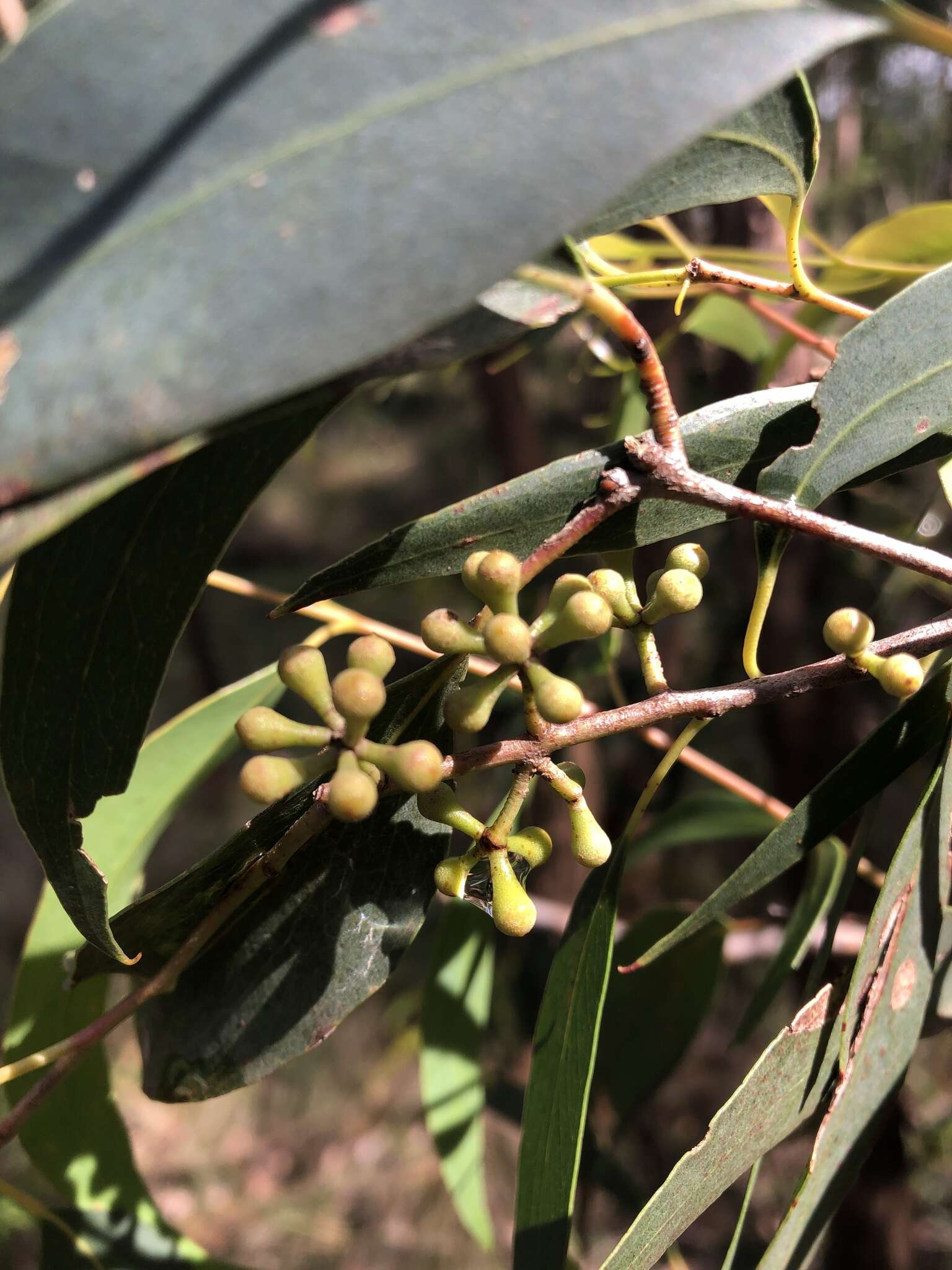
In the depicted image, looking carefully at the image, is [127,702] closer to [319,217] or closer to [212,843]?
[319,217]

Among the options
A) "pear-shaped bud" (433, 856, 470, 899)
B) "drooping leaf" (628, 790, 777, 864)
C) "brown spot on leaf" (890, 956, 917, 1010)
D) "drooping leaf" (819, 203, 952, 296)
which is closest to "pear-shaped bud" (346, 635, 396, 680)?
"pear-shaped bud" (433, 856, 470, 899)

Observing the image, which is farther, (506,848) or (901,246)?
(901,246)

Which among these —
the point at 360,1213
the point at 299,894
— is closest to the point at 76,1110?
the point at 299,894

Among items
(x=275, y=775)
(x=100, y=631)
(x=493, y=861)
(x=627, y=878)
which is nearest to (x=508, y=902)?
(x=493, y=861)

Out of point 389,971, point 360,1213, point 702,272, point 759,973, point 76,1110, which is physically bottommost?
point 360,1213

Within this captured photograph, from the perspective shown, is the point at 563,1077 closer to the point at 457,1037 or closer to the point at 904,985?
the point at 904,985

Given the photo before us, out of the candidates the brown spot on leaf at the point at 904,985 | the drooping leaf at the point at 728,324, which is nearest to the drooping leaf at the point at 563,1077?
the brown spot on leaf at the point at 904,985
